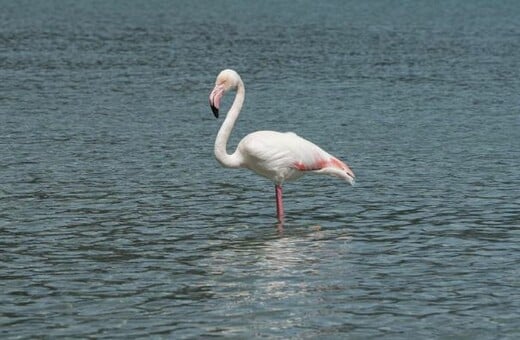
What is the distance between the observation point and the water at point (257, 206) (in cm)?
1387

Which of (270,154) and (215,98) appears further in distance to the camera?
(215,98)

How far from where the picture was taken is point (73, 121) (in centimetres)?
3048

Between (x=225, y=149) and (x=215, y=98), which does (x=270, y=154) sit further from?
(x=215, y=98)

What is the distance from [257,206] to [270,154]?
183cm

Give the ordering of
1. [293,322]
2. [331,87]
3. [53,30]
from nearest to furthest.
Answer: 1. [293,322]
2. [331,87]
3. [53,30]

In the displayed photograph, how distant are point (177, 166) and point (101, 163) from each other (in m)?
1.53

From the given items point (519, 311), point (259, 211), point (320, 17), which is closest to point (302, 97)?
point (259, 211)

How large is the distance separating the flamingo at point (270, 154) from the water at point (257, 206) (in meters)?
0.72

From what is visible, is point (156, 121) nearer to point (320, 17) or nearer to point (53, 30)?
point (53, 30)

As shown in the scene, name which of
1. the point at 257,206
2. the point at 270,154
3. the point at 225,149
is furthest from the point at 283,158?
the point at 257,206

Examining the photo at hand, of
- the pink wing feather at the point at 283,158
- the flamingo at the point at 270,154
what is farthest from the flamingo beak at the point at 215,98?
the pink wing feather at the point at 283,158

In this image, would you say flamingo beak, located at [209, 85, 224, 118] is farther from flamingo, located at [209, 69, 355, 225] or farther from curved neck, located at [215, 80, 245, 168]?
curved neck, located at [215, 80, 245, 168]

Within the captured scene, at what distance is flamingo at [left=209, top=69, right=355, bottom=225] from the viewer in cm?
1877

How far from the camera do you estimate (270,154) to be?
1873cm
